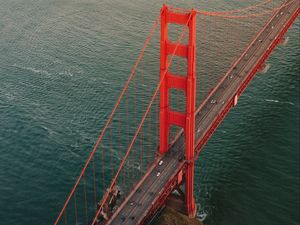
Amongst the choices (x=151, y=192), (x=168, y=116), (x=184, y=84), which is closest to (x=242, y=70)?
(x=168, y=116)

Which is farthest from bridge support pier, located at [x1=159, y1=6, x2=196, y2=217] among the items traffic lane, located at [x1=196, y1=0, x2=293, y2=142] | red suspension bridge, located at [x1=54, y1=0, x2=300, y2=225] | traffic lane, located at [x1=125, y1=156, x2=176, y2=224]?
traffic lane, located at [x1=196, y1=0, x2=293, y2=142]

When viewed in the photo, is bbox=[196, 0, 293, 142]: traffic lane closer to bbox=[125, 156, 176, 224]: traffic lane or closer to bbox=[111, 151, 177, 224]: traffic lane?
bbox=[125, 156, 176, 224]: traffic lane

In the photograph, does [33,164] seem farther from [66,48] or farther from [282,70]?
[282,70]

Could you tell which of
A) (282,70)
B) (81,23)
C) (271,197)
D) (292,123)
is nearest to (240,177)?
(271,197)

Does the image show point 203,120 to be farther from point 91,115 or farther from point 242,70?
point 91,115

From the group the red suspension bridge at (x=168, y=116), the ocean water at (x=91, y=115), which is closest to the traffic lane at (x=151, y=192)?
the red suspension bridge at (x=168, y=116)

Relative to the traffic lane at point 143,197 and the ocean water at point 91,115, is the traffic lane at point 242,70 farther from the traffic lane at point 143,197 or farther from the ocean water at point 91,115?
the traffic lane at point 143,197

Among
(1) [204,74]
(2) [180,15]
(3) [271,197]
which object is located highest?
(2) [180,15]
